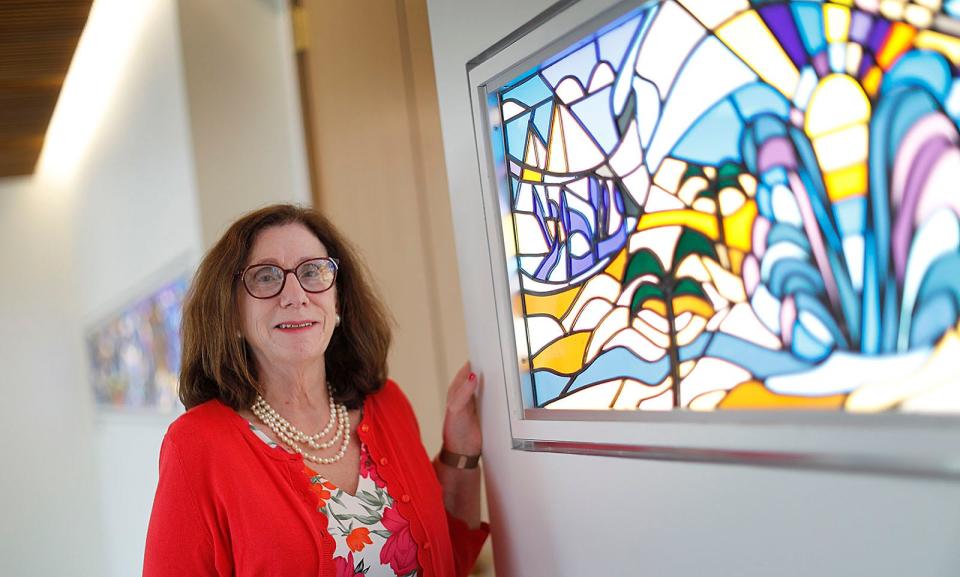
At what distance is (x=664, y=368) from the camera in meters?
1.11

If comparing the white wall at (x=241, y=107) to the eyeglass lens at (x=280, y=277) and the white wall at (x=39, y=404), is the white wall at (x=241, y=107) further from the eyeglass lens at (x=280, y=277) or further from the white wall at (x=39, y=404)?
the white wall at (x=39, y=404)

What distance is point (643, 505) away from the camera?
1.15 metres

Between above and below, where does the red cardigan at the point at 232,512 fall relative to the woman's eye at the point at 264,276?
below

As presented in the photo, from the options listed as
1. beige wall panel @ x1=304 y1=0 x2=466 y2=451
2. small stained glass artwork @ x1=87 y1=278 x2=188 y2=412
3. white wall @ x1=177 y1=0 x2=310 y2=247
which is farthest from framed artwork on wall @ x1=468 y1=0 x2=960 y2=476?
small stained glass artwork @ x1=87 y1=278 x2=188 y2=412

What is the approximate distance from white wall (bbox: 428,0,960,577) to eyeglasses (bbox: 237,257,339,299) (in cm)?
29

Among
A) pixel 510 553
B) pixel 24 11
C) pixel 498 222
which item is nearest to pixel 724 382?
pixel 498 222

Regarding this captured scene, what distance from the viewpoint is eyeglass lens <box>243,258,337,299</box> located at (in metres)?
1.57

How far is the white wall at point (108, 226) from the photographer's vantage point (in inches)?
111

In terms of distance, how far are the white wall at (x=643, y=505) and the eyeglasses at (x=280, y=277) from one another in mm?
291

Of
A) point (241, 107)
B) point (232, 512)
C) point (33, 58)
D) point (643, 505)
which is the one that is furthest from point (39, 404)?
point (643, 505)

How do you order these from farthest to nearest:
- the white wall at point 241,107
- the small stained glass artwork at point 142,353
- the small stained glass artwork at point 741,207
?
1. the small stained glass artwork at point 142,353
2. the white wall at point 241,107
3. the small stained glass artwork at point 741,207

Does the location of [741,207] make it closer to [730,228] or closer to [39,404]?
[730,228]

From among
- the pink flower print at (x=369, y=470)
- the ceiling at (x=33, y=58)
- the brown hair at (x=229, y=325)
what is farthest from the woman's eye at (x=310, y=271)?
the ceiling at (x=33, y=58)

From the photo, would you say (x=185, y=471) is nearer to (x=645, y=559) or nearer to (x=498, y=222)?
(x=498, y=222)
